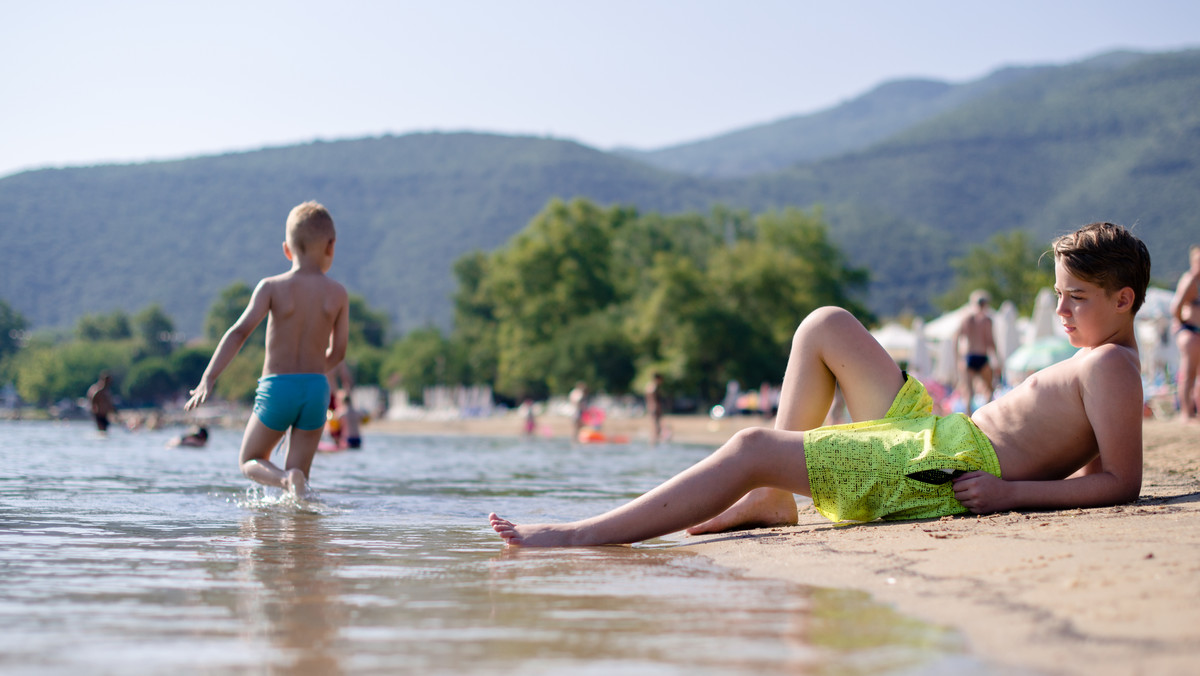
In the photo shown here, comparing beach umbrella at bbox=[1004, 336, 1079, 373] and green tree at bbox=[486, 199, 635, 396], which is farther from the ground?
green tree at bbox=[486, 199, 635, 396]

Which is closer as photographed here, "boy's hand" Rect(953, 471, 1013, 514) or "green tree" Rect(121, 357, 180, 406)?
"boy's hand" Rect(953, 471, 1013, 514)

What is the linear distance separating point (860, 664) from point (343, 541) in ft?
8.75

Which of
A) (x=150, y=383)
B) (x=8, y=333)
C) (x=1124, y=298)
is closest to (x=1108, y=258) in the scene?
(x=1124, y=298)

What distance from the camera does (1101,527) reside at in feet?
11.1

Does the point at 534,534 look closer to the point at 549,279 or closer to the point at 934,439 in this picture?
the point at 934,439

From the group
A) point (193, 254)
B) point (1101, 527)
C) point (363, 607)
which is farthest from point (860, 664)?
point (193, 254)

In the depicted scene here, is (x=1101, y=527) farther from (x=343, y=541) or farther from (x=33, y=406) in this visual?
(x=33, y=406)

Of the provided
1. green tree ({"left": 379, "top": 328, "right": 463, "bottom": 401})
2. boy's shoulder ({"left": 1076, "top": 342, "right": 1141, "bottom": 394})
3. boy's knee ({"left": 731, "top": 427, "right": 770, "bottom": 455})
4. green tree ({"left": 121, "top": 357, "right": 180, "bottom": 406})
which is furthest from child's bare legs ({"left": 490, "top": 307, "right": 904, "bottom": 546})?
green tree ({"left": 121, "top": 357, "right": 180, "bottom": 406})

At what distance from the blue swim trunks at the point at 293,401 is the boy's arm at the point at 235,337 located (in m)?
0.31

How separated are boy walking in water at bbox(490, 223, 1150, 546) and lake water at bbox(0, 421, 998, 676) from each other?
0.92ft

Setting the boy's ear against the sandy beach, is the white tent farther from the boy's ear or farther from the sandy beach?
the boy's ear

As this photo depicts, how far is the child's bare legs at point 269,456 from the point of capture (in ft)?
19.6

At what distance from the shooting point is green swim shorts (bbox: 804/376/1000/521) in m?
3.63

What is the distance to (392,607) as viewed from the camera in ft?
8.63
